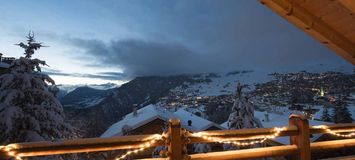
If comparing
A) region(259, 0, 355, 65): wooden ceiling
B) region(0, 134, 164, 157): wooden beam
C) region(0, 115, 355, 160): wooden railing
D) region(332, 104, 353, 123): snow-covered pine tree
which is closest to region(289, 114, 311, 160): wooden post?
region(0, 115, 355, 160): wooden railing

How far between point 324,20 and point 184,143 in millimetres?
4202

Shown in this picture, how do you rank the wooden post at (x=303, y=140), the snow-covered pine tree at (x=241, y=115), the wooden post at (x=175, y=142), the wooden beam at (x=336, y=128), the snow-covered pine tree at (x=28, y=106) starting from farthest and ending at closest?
the snow-covered pine tree at (x=241, y=115) → the snow-covered pine tree at (x=28, y=106) → the wooden beam at (x=336, y=128) → the wooden post at (x=303, y=140) → the wooden post at (x=175, y=142)

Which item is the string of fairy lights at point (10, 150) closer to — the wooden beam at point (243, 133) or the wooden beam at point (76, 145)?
the wooden beam at point (76, 145)

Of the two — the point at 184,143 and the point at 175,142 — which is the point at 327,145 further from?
the point at 175,142

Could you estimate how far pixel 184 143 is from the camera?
4.33 m

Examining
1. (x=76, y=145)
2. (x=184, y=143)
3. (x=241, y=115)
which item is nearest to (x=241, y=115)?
(x=241, y=115)

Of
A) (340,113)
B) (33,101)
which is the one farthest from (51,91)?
(340,113)

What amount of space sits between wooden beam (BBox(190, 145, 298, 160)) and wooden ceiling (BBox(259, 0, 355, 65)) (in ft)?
8.63

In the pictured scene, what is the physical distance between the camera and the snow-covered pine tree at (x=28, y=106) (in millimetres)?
10414

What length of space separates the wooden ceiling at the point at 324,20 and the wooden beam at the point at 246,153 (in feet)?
8.63

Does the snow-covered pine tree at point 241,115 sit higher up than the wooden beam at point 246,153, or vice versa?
the wooden beam at point 246,153

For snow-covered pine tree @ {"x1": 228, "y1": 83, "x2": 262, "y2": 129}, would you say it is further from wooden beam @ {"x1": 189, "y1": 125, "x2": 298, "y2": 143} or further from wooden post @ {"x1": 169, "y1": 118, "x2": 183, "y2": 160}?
wooden post @ {"x1": 169, "y1": 118, "x2": 183, "y2": 160}

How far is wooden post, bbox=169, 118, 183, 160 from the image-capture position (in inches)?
167

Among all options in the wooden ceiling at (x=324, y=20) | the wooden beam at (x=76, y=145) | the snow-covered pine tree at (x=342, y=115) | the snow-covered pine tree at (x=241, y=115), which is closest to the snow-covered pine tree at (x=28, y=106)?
the wooden beam at (x=76, y=145)
